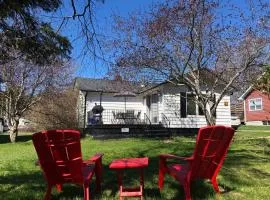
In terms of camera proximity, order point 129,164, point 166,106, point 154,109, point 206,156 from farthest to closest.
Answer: point 154,109 → point 166,106 → point 129,164 → point 206,156

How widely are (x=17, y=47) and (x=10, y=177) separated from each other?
8.55ft

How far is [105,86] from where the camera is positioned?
2412cm

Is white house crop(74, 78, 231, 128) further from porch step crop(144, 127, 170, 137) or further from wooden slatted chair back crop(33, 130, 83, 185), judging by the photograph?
wooden slatted chair back crop(33, 130, 83, 185)

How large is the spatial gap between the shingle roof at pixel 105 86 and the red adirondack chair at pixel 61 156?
43.5ft

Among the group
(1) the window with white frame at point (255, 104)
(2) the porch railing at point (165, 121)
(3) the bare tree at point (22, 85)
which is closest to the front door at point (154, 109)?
(2) the porch railing at point (165, 121)

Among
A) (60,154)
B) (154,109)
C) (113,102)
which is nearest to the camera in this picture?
(60,154)

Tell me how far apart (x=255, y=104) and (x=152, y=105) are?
2465cm

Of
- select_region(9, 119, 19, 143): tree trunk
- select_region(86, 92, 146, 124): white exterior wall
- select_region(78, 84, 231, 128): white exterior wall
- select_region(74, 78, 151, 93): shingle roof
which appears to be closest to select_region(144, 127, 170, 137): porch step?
select_region(78, 84, 231, 128): white exterior wall

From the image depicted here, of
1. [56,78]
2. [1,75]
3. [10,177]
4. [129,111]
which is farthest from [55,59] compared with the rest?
[129,111]

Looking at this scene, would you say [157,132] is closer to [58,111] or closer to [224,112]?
[224,112]

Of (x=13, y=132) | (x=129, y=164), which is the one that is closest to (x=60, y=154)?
(x=129, y=164)

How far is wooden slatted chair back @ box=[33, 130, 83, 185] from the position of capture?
5.71m

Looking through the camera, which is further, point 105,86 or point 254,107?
point 254,107

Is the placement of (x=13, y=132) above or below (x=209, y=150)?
above
